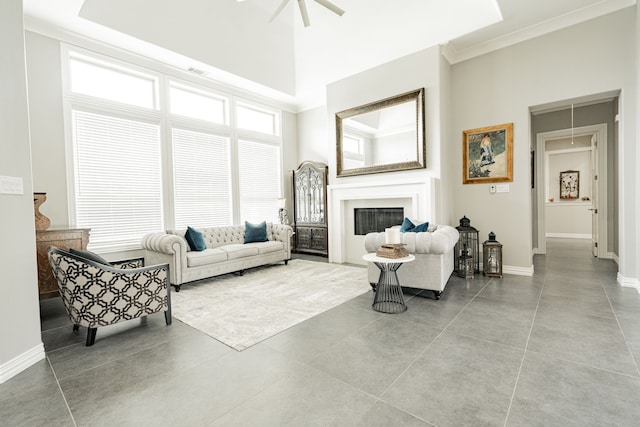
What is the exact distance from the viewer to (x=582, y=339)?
8.03 feet

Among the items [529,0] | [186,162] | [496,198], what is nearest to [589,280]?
[496,198]

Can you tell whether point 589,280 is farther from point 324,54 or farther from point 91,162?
point 91,162

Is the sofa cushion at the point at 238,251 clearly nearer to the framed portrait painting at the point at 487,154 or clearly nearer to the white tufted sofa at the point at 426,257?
the white tufted sofa at the point at 426,257

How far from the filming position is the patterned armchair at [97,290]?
246 cm

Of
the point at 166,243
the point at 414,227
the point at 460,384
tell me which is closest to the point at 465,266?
the point at 414,227

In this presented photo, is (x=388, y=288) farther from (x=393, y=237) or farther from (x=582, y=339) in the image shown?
(x=582, y=339)

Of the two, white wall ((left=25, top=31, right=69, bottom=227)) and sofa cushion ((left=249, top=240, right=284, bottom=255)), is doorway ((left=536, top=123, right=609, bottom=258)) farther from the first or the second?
white wall ((left=25, top=31, right=69, bottom=227))

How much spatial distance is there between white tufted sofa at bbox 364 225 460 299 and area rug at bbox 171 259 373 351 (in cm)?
69

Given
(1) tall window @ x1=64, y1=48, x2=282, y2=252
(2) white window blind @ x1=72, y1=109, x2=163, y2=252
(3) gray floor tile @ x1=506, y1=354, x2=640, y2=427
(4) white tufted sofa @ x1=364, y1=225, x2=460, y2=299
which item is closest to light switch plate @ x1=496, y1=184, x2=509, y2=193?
(4) white tufted sofa @ x1=364, y1=225, x2=460, y2=299

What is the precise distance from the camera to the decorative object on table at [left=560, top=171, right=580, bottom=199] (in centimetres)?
890

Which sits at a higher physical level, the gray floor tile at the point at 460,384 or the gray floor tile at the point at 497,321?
the gray floor tile at the point at 497,321

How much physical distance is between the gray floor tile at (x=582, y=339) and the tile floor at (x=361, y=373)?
0.01 meters

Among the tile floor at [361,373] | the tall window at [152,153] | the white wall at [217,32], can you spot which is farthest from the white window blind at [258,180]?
the tile floor at [361,373]

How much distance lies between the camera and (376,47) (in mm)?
5156
